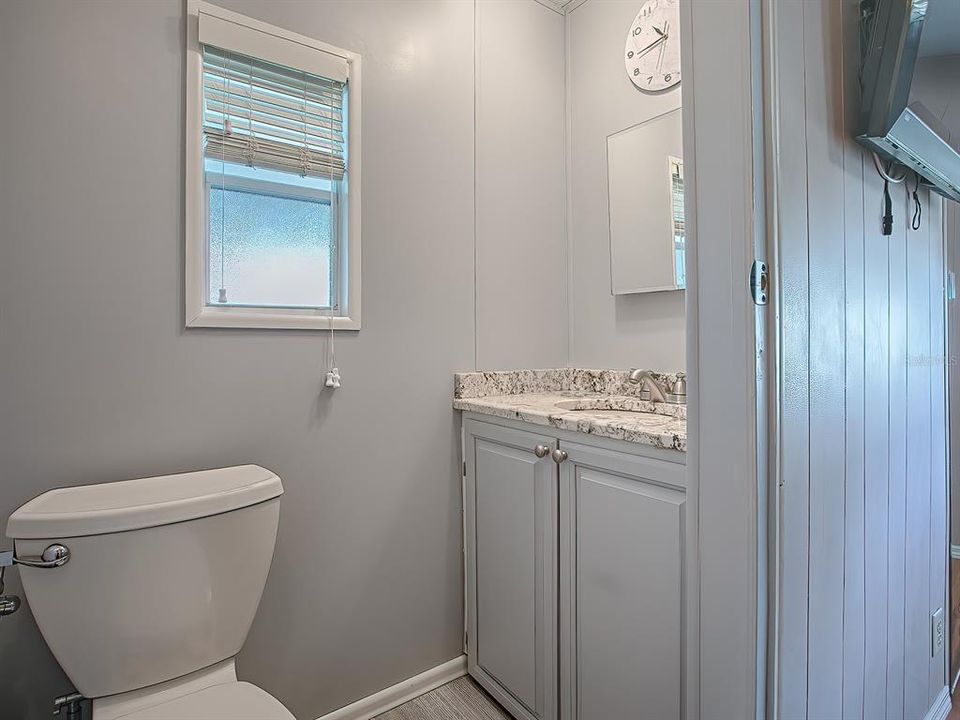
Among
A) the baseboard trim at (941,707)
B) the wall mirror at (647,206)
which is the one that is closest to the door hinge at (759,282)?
the wall mirror at (647,206)

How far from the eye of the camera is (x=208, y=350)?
1416 mm

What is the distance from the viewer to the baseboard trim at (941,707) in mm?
1605

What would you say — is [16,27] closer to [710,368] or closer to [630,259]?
[710,368]

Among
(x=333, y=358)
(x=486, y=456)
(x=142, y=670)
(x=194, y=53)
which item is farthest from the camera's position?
(x=486, y=456)

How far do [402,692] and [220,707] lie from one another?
83cm

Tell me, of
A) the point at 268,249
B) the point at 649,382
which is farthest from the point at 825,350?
the point at 268,249

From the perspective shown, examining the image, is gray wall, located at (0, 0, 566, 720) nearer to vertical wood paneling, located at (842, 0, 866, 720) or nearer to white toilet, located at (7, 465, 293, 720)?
white toilet, located at (7, 465, 293, 720)

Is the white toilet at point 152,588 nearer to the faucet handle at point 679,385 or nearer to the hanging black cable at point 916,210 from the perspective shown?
the faucet handle at point 679,385

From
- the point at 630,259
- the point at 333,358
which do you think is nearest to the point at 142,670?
the point at 333,358

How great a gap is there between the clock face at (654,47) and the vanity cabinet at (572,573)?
50.8 inches

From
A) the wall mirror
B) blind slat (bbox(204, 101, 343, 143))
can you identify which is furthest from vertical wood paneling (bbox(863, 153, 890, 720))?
blind slat (bbox(204, 101, 343, 143))

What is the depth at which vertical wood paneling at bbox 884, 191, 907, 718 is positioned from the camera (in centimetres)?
132

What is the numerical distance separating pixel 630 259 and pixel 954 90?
930 mm

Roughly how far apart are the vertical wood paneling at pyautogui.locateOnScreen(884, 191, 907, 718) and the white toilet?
4.70ft
